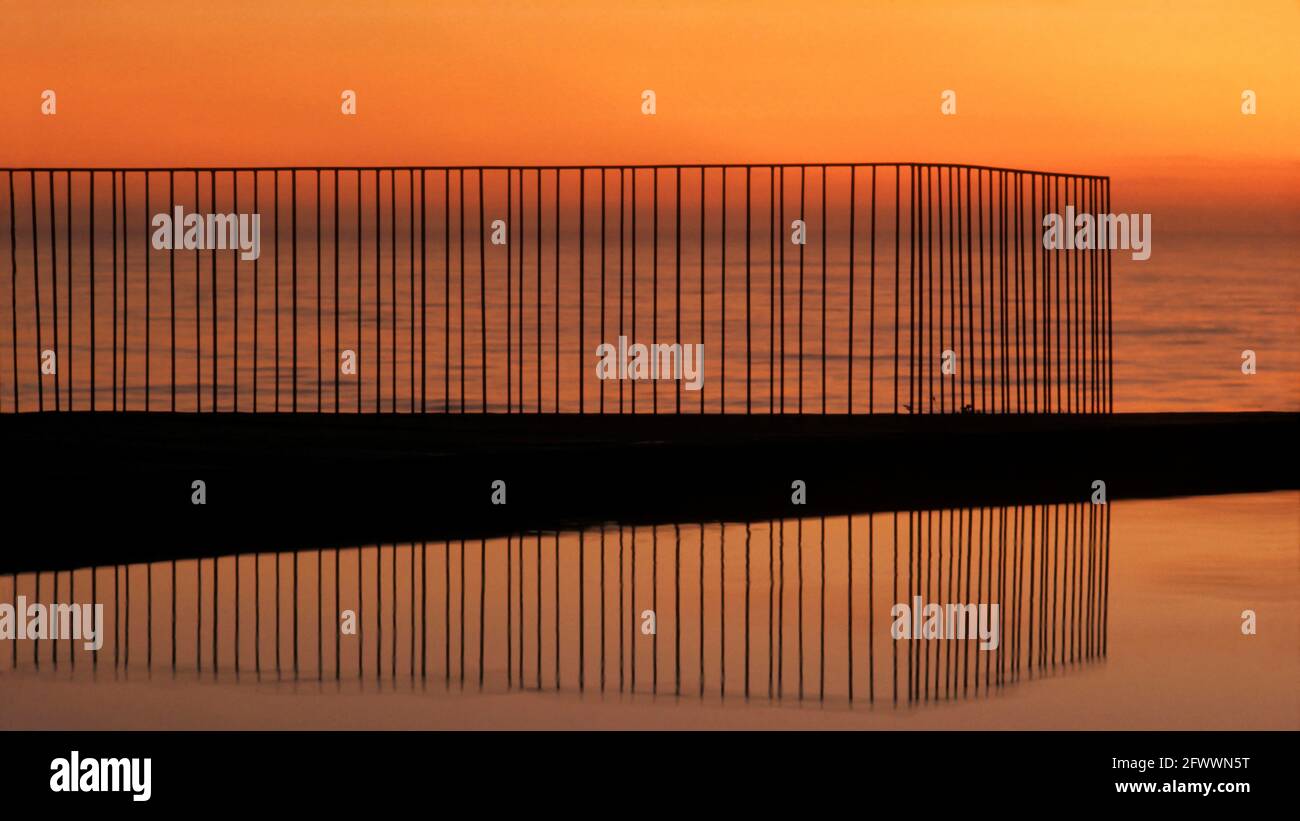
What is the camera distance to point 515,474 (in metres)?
9.55

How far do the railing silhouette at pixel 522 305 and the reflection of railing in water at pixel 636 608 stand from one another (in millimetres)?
2159

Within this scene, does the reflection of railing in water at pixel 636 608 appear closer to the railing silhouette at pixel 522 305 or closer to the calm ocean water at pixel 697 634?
the calm ocean water at pixel 697 634

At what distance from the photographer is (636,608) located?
7047 mm

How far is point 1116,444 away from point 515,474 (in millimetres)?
3174

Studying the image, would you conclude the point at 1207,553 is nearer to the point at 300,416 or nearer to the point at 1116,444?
the point at 1116,444

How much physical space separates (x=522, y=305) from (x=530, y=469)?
7.32 meters

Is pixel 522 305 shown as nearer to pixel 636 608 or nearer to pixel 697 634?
pixel 636 608

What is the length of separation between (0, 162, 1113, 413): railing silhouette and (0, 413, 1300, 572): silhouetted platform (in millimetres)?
368

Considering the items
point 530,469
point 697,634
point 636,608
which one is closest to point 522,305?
point 530,469

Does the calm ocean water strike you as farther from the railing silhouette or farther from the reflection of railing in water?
the railing silhouette

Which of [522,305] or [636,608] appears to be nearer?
[636,608]

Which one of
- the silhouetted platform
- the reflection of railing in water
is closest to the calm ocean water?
the reflection of railing in water

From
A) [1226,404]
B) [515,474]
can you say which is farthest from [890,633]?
[1226,404]

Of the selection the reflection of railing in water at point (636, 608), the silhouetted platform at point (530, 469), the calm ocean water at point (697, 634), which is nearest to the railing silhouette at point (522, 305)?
the silhouetted platform at point (530, 469)
